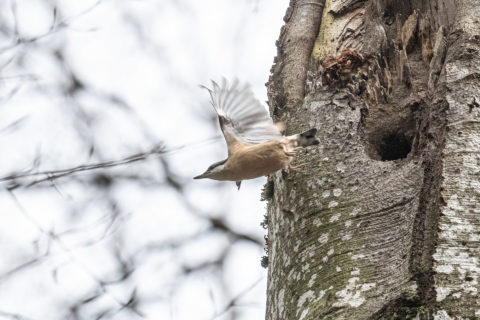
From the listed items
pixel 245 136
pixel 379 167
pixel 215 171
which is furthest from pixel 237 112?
pixel 379 167

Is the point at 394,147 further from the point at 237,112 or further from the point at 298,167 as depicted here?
the point at 237,112

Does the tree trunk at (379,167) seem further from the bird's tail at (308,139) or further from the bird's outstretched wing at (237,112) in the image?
the bird's outstretched wing at (237,112)

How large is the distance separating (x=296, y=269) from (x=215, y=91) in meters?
1.22

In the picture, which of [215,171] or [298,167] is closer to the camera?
[298,167]

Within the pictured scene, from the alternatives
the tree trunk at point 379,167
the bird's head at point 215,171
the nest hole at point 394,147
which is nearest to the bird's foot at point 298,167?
the tree trunk at point 379,167

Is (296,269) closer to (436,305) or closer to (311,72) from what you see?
(436,305)

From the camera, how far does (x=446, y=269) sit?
1.83 metres

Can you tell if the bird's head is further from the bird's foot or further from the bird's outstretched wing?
the bird's foot

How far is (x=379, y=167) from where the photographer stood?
235 cm

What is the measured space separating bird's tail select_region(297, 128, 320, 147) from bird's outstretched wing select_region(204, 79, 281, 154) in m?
0.43

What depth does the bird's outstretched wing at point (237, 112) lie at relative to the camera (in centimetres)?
307

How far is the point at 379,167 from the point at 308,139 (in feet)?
1.14

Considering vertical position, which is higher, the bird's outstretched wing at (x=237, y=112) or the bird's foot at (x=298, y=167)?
the bird's outstretched wing at (x=237, y=112)

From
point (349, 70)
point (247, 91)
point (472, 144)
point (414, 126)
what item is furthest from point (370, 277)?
point (247, 91)
